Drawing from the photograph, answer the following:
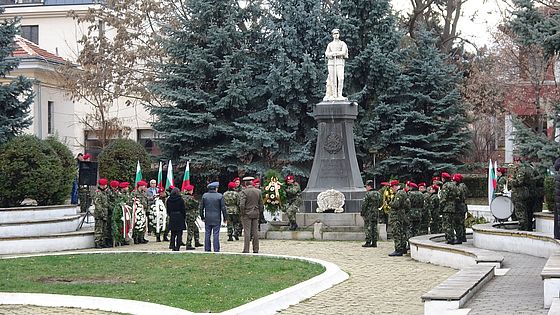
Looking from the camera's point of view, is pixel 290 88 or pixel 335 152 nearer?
pixel 335 152

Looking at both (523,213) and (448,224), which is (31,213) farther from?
(523,213)

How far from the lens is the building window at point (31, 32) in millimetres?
66431

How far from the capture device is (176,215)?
24531 mm

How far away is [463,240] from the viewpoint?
23.9 meters

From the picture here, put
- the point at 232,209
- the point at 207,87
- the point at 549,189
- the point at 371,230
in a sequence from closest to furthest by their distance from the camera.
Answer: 1. the point at 549,189
2. the point at 371,230
3. the point at 232,209
4. the point at 207,87

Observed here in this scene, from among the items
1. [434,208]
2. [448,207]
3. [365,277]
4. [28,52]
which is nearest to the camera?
[365,277]

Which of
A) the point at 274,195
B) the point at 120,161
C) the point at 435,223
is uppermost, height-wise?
the point at 120,161

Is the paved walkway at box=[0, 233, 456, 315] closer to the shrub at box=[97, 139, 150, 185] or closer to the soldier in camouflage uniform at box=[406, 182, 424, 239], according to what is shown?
the soldier in camouflage uniform at box=[406, 182, 424, 239]

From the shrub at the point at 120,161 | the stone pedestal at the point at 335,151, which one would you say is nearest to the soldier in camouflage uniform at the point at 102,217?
the stone pedestal at the point at 335,151

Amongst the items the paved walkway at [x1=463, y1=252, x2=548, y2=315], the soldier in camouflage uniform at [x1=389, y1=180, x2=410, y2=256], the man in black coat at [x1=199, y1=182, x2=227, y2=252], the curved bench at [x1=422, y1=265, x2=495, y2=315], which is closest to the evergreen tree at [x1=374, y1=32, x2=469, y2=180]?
the soldier in camouflage uniform at [x1=389, y1=180, x2=410, y2=256]

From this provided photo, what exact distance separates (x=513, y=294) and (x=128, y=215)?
15.2m

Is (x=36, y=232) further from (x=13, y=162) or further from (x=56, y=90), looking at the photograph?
(x=56, y=90)

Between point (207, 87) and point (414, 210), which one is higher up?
point (207, 87)

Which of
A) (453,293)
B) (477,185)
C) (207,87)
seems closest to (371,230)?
(453,293)
